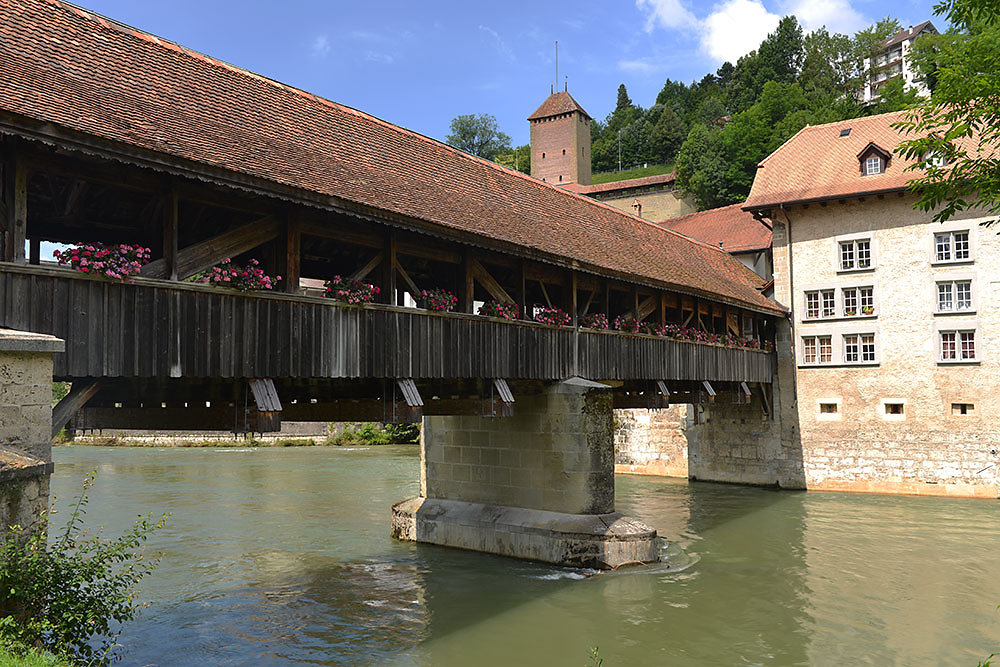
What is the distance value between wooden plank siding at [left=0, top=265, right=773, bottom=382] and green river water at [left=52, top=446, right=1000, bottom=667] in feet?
8.86

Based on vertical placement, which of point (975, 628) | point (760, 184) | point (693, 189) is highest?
point (693, 189)

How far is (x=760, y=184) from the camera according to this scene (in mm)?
20234

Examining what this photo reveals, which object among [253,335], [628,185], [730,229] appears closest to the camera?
[253,335]

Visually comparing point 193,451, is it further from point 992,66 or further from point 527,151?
point 527,151

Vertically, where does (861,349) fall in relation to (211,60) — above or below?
below

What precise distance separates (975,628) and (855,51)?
46.7 meters

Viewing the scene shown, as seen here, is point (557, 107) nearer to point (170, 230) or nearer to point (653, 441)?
point (653, 441)

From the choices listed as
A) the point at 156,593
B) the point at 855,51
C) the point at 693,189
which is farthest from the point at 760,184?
the point at 855,51

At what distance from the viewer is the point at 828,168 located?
19344 mm

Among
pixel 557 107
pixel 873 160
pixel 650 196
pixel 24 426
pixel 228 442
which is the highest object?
pixel 557 107

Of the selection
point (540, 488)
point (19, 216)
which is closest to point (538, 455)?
point (540, 488)

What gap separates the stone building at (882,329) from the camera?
667 inches

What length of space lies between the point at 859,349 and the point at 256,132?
15.0 metres

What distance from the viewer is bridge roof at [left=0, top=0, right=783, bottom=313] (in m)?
6.07
